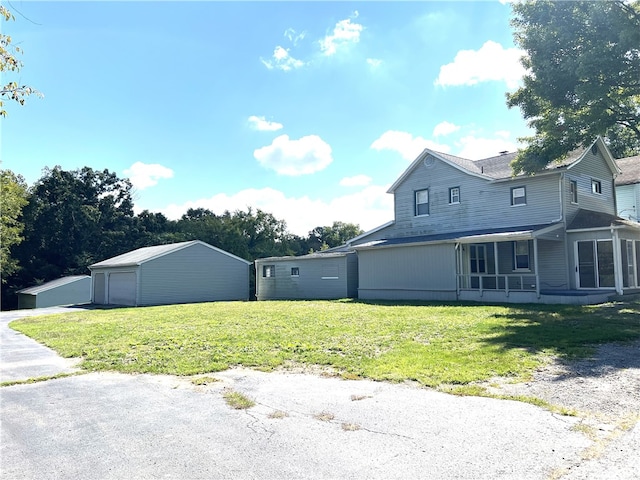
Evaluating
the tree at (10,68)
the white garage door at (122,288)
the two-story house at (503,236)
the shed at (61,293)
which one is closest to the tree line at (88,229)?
the shed at (61,293)

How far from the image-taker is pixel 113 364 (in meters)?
7.98

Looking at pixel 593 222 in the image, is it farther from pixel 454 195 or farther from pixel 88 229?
pixel 88 229

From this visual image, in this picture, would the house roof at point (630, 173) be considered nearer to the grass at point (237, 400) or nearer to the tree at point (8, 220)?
the grass at point (237, 400)

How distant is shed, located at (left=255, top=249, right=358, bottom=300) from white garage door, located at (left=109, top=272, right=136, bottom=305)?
7.79 metres

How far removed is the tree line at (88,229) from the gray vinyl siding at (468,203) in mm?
26447

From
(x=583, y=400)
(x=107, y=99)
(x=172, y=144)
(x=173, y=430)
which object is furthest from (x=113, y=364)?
(x=172, y=144)

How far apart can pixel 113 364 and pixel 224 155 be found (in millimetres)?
20036

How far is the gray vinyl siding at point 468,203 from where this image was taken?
19.5 metres

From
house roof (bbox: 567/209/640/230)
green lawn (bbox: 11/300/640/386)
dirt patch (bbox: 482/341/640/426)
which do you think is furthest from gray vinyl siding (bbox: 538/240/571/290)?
dirt patch (bbox: 482/341/640/426)

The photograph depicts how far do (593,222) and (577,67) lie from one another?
21.5ft

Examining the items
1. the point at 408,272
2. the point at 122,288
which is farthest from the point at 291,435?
the point at 122,288

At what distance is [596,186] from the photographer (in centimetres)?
2130

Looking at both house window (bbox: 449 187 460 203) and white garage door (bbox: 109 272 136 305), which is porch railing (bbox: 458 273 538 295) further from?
white garage door (bbox: 109 272 136 305)

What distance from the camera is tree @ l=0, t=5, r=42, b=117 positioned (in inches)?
184
